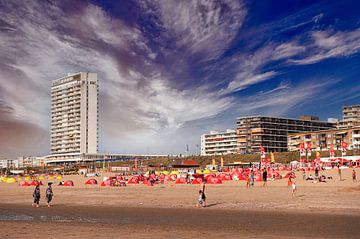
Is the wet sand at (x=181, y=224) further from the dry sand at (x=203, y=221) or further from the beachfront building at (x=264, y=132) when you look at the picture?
the beachfront building at (x=264, y=132)

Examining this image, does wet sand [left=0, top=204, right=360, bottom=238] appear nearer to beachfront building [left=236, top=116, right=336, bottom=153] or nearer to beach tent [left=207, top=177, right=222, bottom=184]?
beach tent [left=207, top=177, right=222, bottom=184]

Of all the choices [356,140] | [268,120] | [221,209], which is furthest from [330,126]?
[221,209]

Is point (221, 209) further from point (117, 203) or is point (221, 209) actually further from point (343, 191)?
point (343, 191)

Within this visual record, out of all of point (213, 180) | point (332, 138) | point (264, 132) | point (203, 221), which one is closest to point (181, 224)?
point (203, 221)

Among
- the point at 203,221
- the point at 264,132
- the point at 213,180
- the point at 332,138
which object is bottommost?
the point at 203,221

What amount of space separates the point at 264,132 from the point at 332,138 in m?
48.7

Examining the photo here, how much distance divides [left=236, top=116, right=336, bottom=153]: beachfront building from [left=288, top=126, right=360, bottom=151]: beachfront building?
31.4 m

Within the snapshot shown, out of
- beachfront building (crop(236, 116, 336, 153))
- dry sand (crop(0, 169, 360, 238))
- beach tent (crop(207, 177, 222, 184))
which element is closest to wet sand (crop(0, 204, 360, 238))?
dry sand (crop(0, 169, 360, 238))

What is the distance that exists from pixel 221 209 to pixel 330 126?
18661 cm

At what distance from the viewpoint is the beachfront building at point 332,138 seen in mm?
124394

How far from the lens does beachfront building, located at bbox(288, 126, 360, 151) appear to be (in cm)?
12439

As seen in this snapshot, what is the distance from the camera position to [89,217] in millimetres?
21766

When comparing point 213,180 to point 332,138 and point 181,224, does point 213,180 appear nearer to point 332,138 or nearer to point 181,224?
point 181,224

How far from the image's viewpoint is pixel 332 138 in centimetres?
13425
